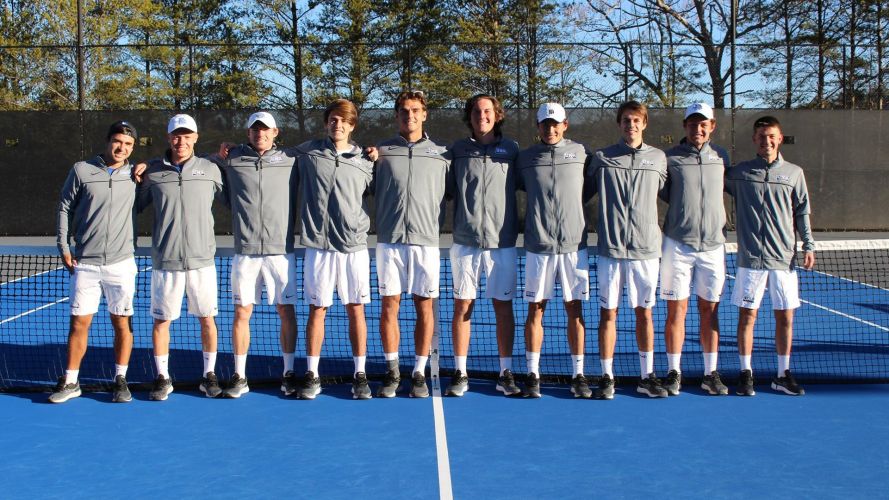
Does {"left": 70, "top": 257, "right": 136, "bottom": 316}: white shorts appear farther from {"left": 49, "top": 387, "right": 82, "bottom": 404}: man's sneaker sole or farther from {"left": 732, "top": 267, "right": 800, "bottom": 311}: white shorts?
{"left": 732, "top": 267, "right": 800, "bottom": 311}: white shorts

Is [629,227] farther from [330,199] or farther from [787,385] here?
[330,199]

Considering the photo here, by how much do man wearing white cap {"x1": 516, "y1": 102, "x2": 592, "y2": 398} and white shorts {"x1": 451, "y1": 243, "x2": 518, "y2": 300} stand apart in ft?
0.34

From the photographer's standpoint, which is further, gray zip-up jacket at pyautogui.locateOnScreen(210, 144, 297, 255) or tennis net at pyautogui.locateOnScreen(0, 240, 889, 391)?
tennis net at pyautogui.locateOnScreen(0, 240, 889, 391)

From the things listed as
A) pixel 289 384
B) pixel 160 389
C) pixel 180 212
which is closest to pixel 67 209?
pixel 180 212

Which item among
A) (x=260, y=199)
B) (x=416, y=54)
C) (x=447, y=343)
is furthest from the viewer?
(x=416, y=54)

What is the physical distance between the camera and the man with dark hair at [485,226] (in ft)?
15.2

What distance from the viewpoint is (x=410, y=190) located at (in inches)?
183

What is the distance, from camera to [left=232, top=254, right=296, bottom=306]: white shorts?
15.3 feet

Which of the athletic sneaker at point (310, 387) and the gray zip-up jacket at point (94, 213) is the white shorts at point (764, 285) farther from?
the gray zip-up jacket at point (94, 213)

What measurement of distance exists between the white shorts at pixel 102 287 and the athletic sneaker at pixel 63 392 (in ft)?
1.29

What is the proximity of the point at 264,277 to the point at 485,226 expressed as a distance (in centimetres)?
123

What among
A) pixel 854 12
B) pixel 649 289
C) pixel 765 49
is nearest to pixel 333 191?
pixel 649 289

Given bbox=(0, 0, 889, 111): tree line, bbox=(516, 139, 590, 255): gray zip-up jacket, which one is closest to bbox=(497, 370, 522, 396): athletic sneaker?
bbox=(516, 139, 590, 255): gray zip-up jacket

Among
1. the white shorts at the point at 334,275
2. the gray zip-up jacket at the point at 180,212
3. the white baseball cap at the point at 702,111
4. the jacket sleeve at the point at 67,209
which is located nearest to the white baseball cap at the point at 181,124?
the gray zip-up jacket at the point at 180,212
